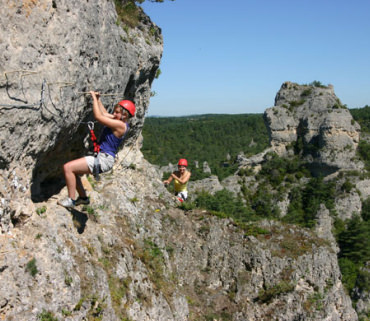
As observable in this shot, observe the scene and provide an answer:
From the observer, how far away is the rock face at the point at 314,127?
3681 centimetres

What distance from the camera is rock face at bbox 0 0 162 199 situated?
488 centimetres

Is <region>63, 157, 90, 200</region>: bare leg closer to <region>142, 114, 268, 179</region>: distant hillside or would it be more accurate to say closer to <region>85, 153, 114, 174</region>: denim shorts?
<region>85, 153, 114, 174</region>: denim shorts

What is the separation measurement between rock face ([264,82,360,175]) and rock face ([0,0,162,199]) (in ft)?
109

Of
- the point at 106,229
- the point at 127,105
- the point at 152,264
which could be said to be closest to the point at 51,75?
the point at 127,105

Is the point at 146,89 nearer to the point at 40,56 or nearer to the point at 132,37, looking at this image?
the point at 132,37

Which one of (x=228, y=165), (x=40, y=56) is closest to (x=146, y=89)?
(x=40, y=56)

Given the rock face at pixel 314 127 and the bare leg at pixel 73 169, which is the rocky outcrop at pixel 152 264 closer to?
the bare leg at pixel 73 169

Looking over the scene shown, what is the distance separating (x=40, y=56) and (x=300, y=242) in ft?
31.2

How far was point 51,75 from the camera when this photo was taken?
5449mm

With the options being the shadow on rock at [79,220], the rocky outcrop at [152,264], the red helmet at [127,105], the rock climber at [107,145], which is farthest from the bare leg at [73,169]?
the shadow on rock at [79,220]

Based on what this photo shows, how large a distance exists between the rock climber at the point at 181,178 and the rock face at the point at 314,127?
29.1 meters

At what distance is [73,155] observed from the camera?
7.57m

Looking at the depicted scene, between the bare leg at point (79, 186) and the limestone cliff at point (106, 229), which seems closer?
the limestone cliff at point (106, 229)

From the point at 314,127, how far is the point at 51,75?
38.0 m
